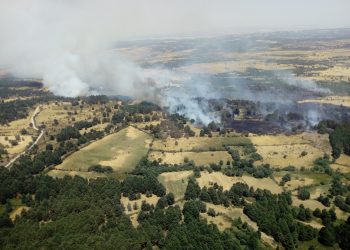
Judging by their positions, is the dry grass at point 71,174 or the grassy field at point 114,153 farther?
the grassy field at point 114,153

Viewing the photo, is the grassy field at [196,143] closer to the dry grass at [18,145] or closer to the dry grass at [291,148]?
the dry grass at [291,148]

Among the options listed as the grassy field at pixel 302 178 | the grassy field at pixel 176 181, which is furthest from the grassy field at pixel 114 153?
the grassy field at pixel 302 178

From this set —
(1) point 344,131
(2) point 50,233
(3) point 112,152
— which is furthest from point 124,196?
(1) point 344,131

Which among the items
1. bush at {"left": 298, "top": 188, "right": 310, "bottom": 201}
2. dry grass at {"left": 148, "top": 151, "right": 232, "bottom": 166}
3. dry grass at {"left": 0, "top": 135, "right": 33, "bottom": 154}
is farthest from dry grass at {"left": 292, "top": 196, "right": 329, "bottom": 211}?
dry grass at {"left": 0, "top": 135, "right": 33, "bottom": 154}

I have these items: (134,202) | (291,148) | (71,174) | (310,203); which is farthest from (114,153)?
(310,203)

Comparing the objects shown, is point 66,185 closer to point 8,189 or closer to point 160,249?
point 8,189
